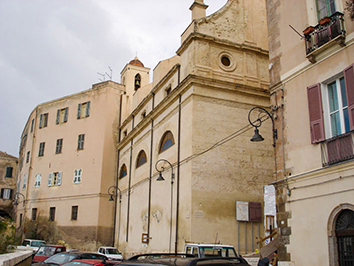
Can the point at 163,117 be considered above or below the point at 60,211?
above

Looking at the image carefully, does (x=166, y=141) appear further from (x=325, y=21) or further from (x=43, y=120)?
(x=43, y=120)

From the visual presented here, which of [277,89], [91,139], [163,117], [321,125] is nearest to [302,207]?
[321,125]

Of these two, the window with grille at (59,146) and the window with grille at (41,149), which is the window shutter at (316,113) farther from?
the window with grille at (41,149)

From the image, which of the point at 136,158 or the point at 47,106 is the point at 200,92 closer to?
the point at 136,158

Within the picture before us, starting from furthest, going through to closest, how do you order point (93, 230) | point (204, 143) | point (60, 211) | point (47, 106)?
1. point (47, 106)
2. point (60, 211)
3. point (93, 230)
4. point (204, 143)

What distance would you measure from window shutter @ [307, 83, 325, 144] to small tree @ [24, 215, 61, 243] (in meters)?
27.6

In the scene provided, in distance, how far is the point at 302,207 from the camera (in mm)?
10727

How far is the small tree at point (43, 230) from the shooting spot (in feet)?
109

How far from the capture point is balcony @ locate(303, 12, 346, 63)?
395 inches

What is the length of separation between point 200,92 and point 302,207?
1045cm

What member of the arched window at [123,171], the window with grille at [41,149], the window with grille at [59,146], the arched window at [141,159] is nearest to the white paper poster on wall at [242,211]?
the arched window at [141,159]

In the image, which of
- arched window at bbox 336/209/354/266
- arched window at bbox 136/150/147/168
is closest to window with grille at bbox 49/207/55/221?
arched window at bbox 136/150/147/168

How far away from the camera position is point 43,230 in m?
34.1

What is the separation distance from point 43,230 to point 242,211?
21.8 m
